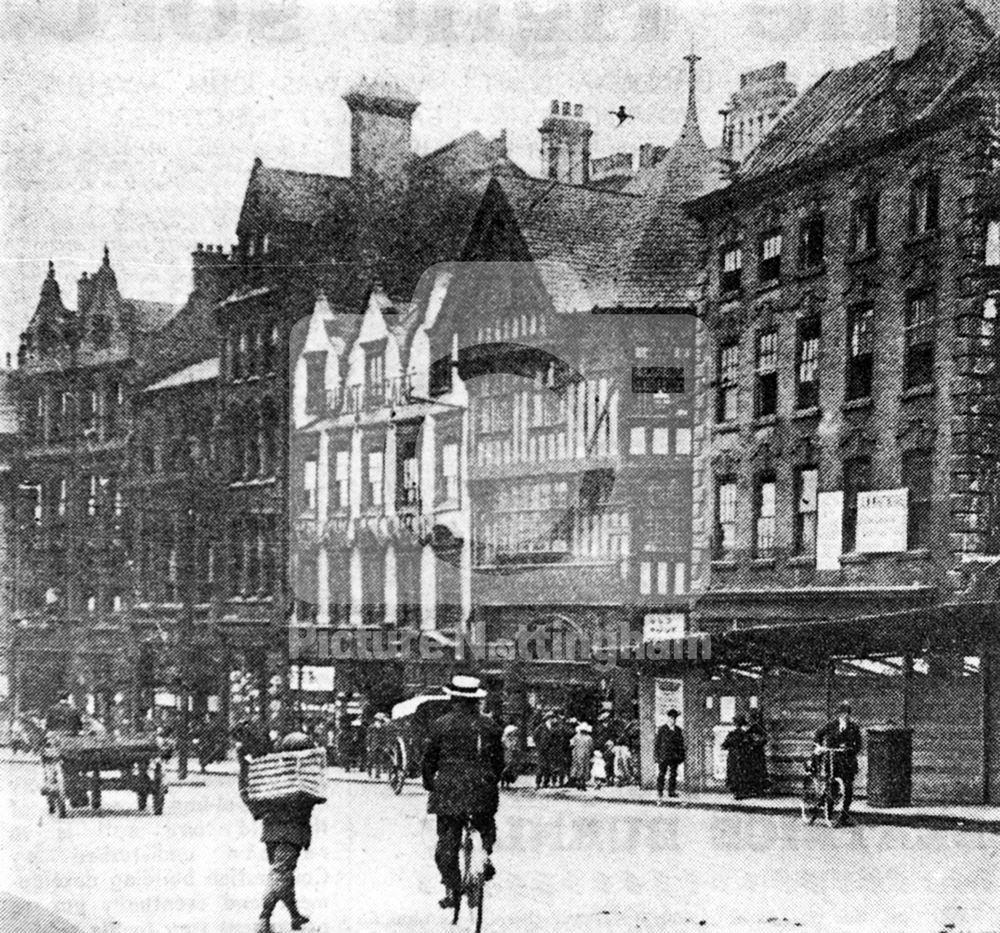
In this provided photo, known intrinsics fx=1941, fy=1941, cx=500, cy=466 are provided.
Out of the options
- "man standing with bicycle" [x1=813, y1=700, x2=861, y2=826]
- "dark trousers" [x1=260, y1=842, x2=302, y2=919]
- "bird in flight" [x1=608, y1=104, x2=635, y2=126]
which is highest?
"bird in flight" [x1=608, y1=104, x2=635, y2=126]

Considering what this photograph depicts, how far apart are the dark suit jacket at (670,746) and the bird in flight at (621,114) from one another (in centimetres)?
1194

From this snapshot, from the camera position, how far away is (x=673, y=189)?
46.5 m

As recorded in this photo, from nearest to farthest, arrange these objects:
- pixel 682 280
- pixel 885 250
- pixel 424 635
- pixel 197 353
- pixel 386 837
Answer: pixel 386 837 < pixel 885 250 < pixel 682 280 < pixel 424 635 < pixel 197 353

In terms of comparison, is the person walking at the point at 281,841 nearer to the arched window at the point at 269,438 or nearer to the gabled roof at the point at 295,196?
the gabled roof at the point at 295,196

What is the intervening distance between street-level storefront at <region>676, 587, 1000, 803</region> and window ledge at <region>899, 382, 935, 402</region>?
3.47 meters

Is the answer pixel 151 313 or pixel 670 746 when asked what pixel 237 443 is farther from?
pixel 670 746

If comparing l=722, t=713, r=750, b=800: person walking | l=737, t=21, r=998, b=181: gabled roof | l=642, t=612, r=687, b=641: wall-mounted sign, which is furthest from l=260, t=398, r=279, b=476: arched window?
Answer: l=722, t=713, r=750, b=800: person walking

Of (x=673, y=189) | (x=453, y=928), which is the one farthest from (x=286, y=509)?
(x=453, y=928)

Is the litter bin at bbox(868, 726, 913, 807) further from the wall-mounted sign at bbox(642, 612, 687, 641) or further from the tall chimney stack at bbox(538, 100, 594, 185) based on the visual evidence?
the tall chimney stack at bbox(538, 100, 594, 185)

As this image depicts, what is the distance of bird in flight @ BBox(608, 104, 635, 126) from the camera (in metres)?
37.6

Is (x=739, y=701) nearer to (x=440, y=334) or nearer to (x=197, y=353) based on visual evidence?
(x=440, y=334)

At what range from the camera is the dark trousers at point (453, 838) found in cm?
1473

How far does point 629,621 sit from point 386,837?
67.1 ft

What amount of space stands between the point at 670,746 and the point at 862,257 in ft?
32.9
